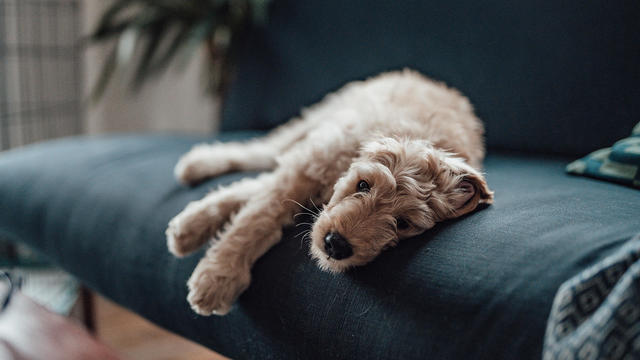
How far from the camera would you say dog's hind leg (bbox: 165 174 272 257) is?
119 cm

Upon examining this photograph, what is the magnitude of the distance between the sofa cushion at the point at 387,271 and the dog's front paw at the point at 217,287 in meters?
0.03

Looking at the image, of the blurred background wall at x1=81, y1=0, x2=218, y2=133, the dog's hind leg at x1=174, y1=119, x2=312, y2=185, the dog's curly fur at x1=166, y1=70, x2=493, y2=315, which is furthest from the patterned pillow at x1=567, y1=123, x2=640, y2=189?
the blurred background wall at x1=81, y1=0, x2=218, y2=133

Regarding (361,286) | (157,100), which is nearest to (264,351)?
(361,286)

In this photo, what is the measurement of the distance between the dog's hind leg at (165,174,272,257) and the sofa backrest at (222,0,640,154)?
91 cm

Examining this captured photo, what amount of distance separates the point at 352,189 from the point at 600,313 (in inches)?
20.5

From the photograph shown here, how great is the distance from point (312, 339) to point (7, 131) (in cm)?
247

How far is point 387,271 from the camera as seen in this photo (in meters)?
0.94

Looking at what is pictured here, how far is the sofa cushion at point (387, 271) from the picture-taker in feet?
2.63

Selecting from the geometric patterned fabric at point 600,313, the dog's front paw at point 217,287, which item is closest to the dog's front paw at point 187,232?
Answer: the dog's front paw at point 217,287

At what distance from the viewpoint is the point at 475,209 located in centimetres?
107

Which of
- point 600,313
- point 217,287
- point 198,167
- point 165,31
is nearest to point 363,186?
point 217,287

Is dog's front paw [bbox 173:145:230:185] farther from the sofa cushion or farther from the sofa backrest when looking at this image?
the sofa backrest

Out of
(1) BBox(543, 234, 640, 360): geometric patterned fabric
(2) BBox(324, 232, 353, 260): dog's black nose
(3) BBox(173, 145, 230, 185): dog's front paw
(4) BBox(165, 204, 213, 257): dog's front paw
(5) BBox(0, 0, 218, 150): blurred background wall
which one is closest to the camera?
(1) BBox(543, 234, 640, 360): geometric patterned fabric

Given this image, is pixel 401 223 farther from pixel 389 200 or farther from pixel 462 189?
pixel 462 189
